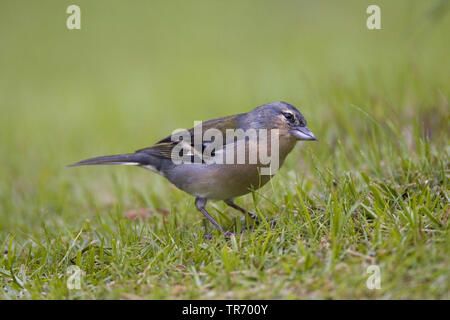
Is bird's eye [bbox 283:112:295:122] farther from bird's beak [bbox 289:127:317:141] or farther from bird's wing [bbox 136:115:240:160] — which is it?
bird's wing [bbox 136:115:240:160]

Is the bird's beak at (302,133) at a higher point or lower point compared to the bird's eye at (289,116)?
lower

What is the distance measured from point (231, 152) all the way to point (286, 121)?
51cm

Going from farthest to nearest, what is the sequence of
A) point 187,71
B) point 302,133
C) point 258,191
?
1. point 187,71
2. point 258,191
3. point 302,133

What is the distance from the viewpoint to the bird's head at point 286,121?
423 centimetres

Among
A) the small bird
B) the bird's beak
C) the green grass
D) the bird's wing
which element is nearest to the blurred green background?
the green grass

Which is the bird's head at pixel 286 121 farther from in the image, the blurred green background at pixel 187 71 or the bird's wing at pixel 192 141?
the blurred green background at pixel 187 71

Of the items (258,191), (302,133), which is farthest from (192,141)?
(302,133)

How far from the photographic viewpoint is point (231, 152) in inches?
168

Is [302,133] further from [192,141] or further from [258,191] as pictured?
[192,141]

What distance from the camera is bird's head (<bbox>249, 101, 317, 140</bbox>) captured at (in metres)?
4.23

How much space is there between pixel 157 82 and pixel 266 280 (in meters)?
8.10

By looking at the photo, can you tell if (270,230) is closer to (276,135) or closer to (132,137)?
(276,135)

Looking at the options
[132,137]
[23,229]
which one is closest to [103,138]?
[132,137]

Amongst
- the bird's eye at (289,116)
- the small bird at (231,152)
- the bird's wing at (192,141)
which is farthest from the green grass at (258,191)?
the bird's wing at (192,141)
